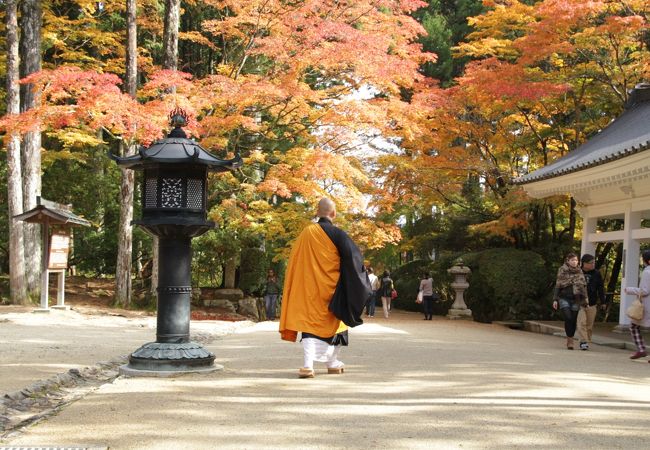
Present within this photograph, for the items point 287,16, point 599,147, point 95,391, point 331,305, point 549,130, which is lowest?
point 95,391

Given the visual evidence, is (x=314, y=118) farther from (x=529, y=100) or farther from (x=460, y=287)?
(x=460, y=287)

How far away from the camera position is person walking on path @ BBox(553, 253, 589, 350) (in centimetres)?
1006

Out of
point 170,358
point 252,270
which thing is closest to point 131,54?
point 252,270

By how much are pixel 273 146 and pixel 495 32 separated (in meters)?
6.52

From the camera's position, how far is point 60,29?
19125mm

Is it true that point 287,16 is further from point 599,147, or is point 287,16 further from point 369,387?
point 369,387

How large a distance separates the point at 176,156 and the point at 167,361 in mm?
1869

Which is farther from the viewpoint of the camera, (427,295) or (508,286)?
(427,295)

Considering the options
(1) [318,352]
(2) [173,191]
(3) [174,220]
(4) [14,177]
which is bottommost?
(1) [318,352]

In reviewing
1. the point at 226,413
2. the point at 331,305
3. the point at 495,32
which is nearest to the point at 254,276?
the point at 495,32

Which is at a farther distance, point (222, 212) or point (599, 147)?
point (222, 212)

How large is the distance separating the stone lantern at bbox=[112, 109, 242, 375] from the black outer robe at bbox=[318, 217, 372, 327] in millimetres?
1285

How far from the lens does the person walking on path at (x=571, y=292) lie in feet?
33.0

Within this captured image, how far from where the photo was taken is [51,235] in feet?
49.6
